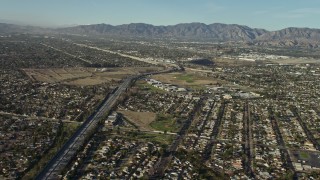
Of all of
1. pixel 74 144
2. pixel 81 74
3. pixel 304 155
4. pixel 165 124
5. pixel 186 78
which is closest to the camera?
pixel 74 144

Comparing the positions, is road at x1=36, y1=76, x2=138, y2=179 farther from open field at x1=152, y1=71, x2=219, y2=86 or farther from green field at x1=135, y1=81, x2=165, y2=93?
open field at x1=152, y1=71, x2=219, y2=86

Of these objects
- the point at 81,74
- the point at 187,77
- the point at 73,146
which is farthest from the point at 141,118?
the point at 187,77

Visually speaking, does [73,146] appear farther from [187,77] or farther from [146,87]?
[187,77]

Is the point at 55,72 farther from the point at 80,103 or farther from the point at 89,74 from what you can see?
the point at 80,103

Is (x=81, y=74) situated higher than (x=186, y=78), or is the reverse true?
(x=186, y=78)

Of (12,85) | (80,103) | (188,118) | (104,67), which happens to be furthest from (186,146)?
(104,67)

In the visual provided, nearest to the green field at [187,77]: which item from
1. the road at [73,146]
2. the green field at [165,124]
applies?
the road at [73,146]
